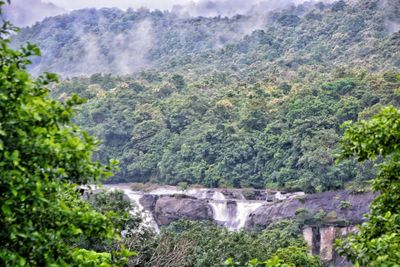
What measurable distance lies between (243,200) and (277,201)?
2415 millimetres

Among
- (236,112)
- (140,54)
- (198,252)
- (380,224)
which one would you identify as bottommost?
(198,252)

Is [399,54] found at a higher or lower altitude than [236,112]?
higher

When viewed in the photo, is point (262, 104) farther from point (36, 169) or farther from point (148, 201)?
point (36, 169)

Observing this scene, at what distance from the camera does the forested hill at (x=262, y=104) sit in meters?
30.9

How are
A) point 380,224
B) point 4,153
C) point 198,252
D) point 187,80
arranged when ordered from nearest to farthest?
point 4,153 < point 380,224 < point 198,252 < point 187,80

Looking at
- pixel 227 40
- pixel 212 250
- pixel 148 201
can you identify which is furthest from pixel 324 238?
A: pixel 227 40

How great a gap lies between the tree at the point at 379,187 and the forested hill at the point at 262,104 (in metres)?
4.37

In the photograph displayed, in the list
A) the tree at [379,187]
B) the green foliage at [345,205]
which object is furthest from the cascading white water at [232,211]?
the tree at [379,187]

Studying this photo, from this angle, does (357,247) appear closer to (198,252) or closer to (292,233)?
(198,252)

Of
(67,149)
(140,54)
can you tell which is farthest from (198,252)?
(140,54)

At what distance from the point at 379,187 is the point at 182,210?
21119 mm

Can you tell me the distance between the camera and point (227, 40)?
83250 millimetres

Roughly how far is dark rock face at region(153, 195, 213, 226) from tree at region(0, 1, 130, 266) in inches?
884

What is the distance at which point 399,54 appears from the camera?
44.4m
